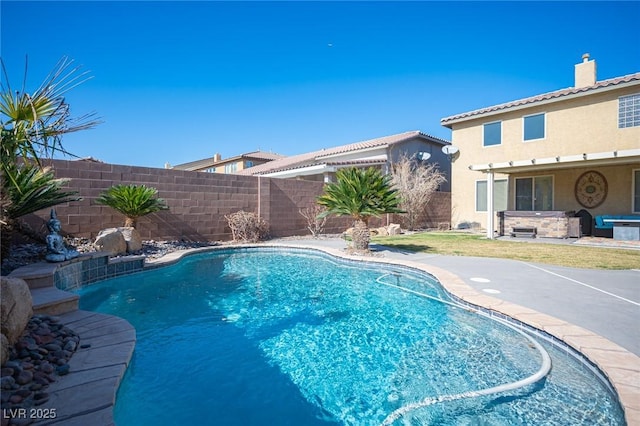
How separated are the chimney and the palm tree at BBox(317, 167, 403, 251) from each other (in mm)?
13732

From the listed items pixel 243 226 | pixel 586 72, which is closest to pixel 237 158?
pixel 243 226

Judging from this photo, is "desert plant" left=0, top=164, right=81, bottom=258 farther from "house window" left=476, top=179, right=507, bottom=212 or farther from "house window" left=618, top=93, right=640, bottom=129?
"house window" left=618, top=93, right=640, bottom=129

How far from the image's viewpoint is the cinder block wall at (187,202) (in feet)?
30.2

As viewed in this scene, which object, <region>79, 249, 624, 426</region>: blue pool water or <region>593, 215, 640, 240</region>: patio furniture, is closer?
<region>79, 249, 624, 426</region>: blue pool water

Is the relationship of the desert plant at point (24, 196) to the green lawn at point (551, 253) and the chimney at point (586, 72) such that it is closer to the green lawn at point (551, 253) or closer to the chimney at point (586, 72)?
the green lawn at point (551, 253)

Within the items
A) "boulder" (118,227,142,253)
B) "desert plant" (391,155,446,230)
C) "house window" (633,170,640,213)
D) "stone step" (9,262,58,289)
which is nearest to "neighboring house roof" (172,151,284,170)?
"desert plant" (391,155,446,230)

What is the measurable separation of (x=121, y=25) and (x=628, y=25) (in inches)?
744

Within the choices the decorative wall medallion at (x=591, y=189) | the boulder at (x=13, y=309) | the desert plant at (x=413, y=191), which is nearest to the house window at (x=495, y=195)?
the desert plant at (x=413, y=191)

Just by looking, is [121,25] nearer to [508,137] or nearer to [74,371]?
[74,371]

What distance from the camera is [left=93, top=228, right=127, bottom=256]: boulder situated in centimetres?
834

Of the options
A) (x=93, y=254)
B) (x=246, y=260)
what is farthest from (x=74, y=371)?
(x=246, y=260)

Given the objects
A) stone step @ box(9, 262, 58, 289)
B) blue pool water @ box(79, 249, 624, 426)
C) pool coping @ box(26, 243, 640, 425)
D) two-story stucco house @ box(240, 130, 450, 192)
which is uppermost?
two-story stucco house @ box(240, 130, 450, 192)

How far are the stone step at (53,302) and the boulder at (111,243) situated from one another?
4106 millimetres

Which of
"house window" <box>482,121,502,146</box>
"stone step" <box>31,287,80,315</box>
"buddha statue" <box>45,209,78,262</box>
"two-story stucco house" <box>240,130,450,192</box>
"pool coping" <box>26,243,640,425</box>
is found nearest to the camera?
"pool coping" <box>26,243,640,425</box>
